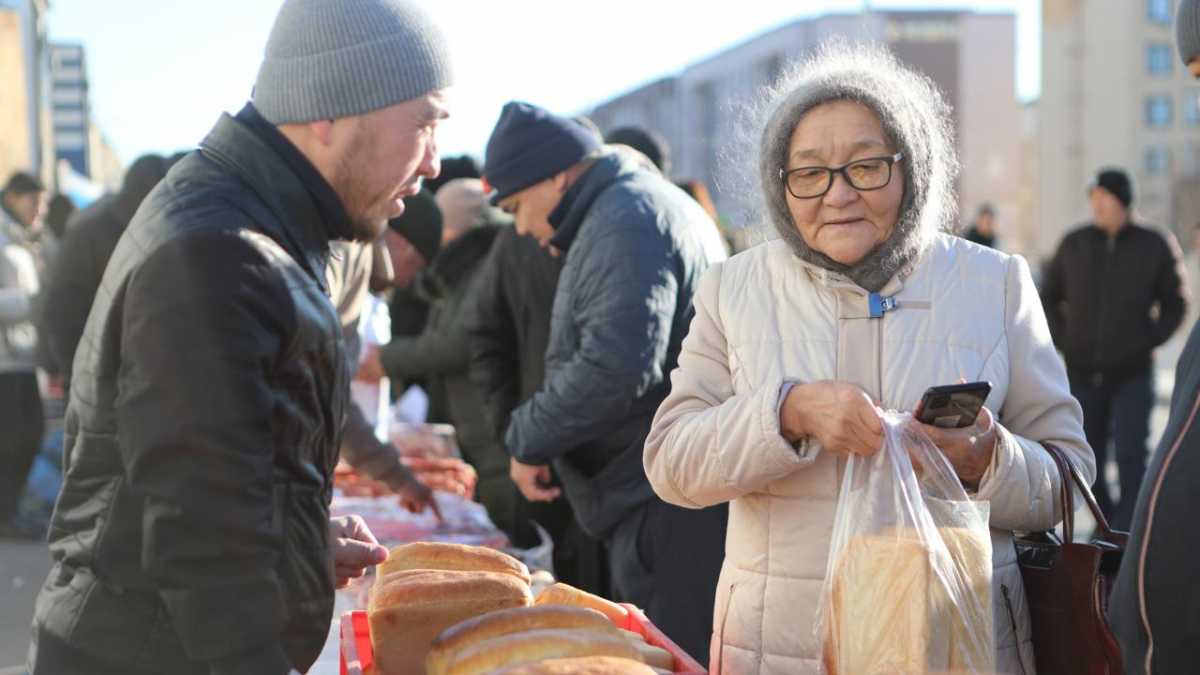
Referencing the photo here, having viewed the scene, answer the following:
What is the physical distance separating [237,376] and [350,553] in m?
0.63

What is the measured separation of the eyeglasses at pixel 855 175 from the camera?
2.67 m

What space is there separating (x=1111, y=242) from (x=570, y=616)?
24.0 ft

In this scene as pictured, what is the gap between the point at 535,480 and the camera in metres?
4.72

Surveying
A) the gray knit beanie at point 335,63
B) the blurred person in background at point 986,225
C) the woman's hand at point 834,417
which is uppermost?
the gray knit beanie at point 335,63

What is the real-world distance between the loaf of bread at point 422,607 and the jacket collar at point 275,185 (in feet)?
1.85

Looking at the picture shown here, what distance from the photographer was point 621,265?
13.5ft

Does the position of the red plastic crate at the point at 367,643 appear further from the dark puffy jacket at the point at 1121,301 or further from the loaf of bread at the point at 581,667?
the dark puffy jacket at the point at 1121,301

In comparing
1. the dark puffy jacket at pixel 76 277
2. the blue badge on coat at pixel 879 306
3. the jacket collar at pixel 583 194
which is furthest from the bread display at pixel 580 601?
the dark puffy jacket at pixel 76 277

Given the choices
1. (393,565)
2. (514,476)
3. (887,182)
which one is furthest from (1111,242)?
(393,565)

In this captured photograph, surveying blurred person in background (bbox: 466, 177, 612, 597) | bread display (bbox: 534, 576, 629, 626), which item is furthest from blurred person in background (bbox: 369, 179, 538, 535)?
bread display (bbox: 534, 576, 629, 626)

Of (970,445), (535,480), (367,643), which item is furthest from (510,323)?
(970,445)

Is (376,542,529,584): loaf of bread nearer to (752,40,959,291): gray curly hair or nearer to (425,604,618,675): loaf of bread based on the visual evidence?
(425,604,618,675): loaf of bread

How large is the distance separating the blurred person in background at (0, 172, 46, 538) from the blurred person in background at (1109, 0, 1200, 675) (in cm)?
810

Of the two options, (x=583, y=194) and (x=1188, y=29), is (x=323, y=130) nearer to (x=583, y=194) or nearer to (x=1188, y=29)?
(x=1188, y=29)
